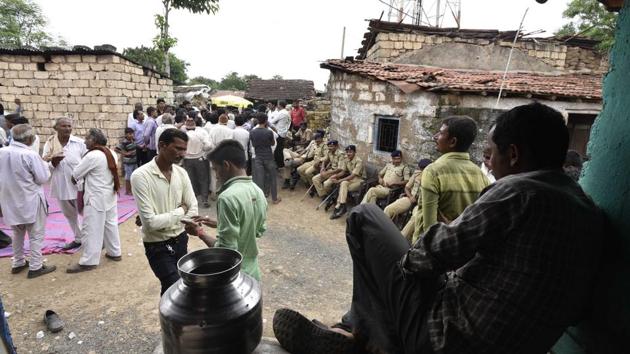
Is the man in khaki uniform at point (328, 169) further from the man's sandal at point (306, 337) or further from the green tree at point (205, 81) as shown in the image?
the green tree at point (205, 81)

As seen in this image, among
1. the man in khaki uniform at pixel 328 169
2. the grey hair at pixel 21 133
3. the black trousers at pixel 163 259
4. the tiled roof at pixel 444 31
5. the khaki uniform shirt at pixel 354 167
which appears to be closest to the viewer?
the black trousers at pixel 163 259

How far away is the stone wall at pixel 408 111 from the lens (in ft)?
24.0

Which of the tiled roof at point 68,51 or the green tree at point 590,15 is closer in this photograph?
the tiled roof at point 68,51

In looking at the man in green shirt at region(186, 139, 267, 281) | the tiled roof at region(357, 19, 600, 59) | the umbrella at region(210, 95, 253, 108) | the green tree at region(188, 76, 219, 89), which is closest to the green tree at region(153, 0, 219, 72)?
the umbrella at region(210, 95, 253, 108)

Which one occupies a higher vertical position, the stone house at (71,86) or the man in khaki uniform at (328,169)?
the stone house at (71,86)

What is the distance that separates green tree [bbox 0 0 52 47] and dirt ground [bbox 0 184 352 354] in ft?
99.6

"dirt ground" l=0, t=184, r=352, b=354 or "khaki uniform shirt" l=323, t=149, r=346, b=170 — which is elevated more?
"khaki uniform shirt" l=323, t=149, r=346, b=170

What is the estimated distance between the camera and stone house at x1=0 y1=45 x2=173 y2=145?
9969mm

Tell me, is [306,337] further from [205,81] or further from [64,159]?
[205,81]

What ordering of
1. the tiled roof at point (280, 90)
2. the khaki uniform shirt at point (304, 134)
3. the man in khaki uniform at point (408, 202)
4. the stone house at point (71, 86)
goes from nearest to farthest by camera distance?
the man in khaki uniform at point (408, 202) → the stone house at point (71, 86) → the khaki uniform shirt at point (304, 134) → the tiled roof at point (280, 90)

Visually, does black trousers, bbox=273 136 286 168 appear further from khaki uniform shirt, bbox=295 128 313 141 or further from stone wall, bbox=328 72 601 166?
khaki uniform shirt, bbox=295 128 313 141

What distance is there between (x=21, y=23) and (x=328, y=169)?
34.4 metres

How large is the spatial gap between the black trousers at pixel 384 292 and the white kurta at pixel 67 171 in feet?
16.2

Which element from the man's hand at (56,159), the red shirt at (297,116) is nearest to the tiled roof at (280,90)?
the red shirt at (297,116)
